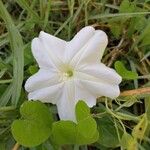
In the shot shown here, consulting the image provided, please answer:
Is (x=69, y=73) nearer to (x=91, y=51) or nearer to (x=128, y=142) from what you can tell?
(x=91, y=51)

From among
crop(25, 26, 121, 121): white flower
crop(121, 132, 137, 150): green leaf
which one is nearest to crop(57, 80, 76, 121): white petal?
crop(25, 26, 121, 121): white flower

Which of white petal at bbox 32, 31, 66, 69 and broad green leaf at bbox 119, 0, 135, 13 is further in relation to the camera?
broad green leaf at bbox 119, 0, 135, 13

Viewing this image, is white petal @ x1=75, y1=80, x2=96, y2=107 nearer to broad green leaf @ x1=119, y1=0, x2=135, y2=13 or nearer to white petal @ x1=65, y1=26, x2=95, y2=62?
white petal @ x1=65, y1=26, x2=95, y2=62

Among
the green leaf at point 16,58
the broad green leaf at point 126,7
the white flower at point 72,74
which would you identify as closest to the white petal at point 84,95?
the white flower at point 72,74

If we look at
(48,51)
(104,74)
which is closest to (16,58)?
(48,51)

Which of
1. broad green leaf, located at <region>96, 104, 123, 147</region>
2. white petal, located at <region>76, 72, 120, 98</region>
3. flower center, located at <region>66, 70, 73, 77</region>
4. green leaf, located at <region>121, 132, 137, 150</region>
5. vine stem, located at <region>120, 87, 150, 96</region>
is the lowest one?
broad green leaf, located at <region>96, 104, 123, 147</region>

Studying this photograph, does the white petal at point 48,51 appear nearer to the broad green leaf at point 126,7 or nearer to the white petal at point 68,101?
the white petal at point 68,101
